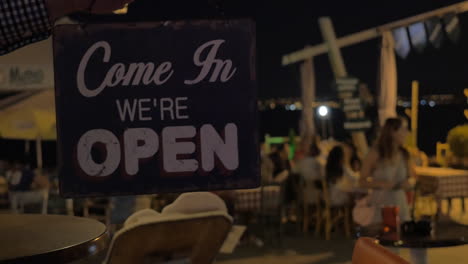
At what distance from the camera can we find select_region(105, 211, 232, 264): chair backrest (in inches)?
133

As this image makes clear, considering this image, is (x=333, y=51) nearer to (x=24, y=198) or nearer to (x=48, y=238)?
(x=24, y=198)

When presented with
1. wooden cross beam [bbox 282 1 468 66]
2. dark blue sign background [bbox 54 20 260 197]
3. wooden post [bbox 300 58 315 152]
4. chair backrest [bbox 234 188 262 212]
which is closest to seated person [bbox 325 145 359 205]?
chair backrest [bbox 234 188 262 212]

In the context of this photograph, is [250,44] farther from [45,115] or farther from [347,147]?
[347,147]

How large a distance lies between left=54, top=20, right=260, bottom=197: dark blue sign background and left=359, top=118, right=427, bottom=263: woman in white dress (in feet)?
11.6

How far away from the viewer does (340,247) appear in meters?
7.67

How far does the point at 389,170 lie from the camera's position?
5.50 meters

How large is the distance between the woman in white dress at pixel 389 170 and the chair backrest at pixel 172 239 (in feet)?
7.36

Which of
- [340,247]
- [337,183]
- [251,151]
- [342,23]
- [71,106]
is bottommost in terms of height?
[340,247]

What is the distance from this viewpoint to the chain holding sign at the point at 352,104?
10.9 meters

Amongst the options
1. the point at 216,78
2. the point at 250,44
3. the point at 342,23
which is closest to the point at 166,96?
the point at 216,78

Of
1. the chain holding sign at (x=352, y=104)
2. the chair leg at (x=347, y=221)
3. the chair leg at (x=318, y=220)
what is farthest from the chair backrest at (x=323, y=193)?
the chain holding sign at (x=352, y=104)

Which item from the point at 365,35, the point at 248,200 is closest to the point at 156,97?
the point at 248,200

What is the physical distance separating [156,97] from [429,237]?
2343mm

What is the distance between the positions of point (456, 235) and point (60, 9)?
2.94 metres
